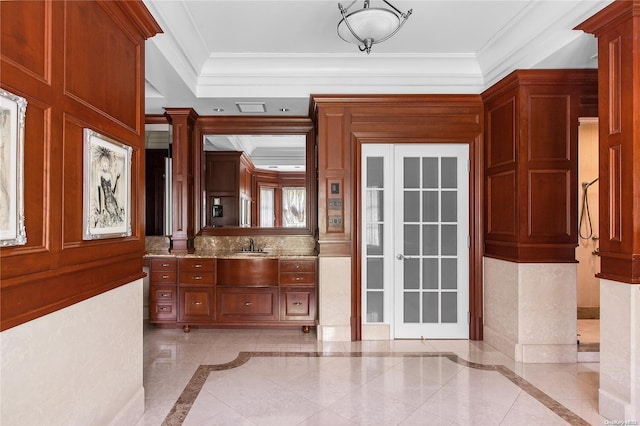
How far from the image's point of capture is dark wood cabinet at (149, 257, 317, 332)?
420 cm

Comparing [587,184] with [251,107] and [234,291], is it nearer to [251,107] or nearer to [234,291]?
[251,107]

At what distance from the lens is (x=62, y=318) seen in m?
1.70

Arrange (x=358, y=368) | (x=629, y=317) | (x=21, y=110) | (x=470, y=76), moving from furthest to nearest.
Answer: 1. (x=470, y=76)
2. (x=358, y=368)
3. (x=629, y=317)
4. (x=21, y=110)

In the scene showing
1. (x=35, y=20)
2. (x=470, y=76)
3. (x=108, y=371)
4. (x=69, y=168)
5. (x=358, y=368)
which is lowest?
(x=358, y=368)

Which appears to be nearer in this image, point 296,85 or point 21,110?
point 21,110

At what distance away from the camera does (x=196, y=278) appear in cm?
423

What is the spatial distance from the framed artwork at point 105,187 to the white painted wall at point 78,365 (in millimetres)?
377

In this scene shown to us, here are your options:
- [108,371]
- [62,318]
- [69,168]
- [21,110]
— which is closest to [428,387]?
[108,371]

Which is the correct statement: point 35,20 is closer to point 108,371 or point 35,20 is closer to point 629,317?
point 108,371

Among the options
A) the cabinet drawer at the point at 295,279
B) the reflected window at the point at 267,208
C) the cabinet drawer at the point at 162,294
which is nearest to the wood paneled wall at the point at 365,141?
the cabinet drawer at the point at 295,279

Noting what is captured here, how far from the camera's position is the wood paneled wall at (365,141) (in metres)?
4.03

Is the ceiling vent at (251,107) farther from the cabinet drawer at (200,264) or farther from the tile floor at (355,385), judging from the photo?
the tile floor at (355,385)

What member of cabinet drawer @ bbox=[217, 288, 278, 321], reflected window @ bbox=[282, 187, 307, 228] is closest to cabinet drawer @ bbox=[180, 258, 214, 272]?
cabinet drawer @ bbox=[217, 288, 278, 321]

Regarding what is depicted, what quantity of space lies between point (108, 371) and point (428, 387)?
223cm
